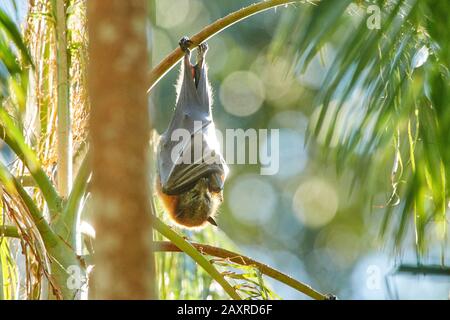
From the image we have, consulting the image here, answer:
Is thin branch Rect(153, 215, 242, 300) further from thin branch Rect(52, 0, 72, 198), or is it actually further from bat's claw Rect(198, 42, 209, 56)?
bat's claw Rect(198, 42, 209, 56)

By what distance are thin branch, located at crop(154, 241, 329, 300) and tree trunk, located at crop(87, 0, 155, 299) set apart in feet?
5.33

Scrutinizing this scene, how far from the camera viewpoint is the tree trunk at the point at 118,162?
4.94ft

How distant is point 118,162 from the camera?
153 centimetres

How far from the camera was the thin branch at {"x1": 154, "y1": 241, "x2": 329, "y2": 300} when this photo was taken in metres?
3.25

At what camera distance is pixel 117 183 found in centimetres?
154

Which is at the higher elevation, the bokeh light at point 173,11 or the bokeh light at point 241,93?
the bokeh light at point 173,11

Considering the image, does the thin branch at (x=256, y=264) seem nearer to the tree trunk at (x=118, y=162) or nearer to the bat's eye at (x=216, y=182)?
the tree trunk at (x=118, y=162)

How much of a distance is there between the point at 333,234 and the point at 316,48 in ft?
44.6

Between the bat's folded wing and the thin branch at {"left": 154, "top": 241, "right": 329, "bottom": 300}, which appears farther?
the bat's folded wing

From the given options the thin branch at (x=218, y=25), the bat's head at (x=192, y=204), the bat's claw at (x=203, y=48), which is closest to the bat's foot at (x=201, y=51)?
the bat's claw at (x=203, y=48)

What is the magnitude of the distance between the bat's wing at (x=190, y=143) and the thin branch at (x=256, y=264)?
1554 millimetres

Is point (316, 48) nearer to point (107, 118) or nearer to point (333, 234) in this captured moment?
point (107, 118)

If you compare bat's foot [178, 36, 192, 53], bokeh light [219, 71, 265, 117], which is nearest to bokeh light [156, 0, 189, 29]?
bokeh light [219, 71, 265, 117]

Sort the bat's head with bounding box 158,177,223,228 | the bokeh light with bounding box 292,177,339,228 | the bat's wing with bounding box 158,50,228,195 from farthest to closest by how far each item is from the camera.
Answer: the bokeh light with bounding box 292,177,339,228, the bat's head with bounding box 158,177,223,228, the bat's wing with bounding box 158,50,228,195
